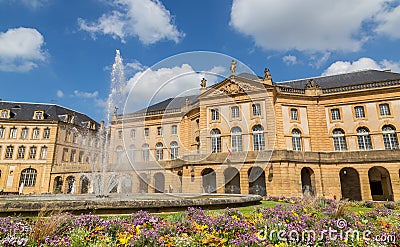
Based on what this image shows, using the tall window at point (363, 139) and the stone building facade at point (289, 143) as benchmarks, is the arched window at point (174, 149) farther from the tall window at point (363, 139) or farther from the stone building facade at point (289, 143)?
the tall window at point (363, 139)

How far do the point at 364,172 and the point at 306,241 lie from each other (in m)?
25.0

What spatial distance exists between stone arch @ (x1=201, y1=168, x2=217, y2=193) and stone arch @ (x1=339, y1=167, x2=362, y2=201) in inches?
567

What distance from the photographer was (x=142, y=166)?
2723cm

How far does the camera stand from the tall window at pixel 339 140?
28.4m

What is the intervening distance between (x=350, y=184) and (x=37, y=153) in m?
45.6

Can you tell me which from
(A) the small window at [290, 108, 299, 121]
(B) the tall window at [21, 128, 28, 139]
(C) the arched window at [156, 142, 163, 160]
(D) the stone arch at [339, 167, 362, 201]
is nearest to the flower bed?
(A) the small window at [290, 108, 299, 121]

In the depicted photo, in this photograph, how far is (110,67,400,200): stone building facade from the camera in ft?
82.3

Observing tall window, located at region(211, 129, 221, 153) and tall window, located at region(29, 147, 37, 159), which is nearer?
tall window, located at region(211, 129, 221, 153)

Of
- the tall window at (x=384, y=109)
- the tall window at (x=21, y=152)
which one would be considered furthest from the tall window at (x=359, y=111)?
the tall window at (x=21, y=152)

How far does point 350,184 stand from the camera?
1117 inches

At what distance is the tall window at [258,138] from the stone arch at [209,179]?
18.0ft

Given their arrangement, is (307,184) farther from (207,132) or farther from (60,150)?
(60,150)

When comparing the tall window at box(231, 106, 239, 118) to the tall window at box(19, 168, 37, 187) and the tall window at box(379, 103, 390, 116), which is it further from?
the tall window at box(19, 168, 37, 187)

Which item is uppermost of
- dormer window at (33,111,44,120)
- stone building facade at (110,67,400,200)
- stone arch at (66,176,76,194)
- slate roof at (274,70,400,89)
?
slate roof at (274,70,400,89)
